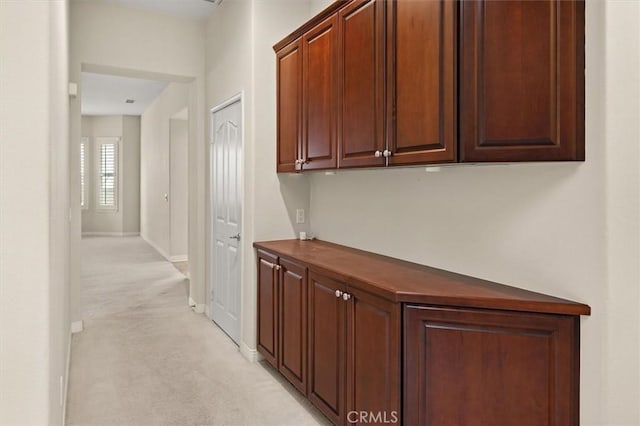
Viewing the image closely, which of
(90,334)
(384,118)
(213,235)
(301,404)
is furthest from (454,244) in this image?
(90,334)

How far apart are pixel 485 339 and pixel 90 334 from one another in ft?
12.0

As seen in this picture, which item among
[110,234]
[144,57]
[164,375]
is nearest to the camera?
[164,375]

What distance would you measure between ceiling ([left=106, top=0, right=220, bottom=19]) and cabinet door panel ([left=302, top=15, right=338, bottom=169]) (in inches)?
67.7

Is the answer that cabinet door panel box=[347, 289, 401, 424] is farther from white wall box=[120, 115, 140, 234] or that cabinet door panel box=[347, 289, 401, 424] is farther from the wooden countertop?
white wall box=[120, 115, 140, 234]

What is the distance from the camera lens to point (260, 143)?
3.51m

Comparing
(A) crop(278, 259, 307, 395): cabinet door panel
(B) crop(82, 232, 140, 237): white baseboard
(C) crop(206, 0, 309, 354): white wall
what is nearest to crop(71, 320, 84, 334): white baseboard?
(C) crop(206, 0, 309, 354): white wall

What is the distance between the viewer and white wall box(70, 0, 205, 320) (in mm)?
4164

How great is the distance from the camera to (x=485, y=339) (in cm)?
178

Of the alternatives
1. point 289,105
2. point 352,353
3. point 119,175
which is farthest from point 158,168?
point 352,353

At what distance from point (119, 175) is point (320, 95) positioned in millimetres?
9974

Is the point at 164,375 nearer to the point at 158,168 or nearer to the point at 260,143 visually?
the point at 260,143

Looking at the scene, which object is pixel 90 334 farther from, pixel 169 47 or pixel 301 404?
pixel 169 47
